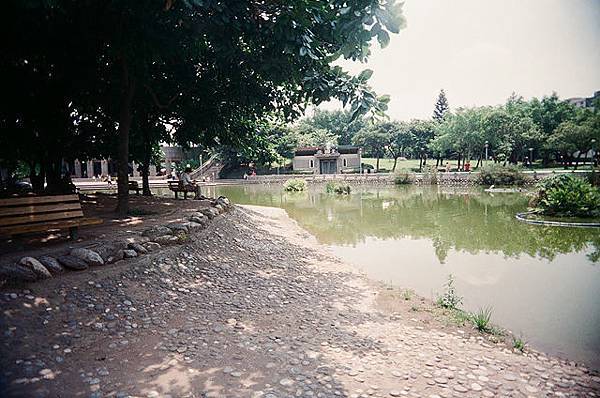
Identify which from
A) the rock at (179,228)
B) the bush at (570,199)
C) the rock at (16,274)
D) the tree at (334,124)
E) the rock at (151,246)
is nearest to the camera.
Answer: the rock at (16,274)

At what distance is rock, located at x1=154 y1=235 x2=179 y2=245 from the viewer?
272 inches

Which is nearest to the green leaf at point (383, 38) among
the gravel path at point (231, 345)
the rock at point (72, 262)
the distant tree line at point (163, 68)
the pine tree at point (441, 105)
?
the distant tree line at point (163, 68)

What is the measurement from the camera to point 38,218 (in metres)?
5.80

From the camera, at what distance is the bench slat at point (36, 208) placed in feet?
18.0

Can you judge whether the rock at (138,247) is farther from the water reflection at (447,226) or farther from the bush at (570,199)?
the bush at (570,199)

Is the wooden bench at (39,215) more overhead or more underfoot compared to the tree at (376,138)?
more underfoot

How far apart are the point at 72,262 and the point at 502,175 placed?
3617cm

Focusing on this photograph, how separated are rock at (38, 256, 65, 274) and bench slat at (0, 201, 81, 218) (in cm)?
104

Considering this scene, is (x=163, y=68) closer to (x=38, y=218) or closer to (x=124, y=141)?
(x=124, y=141)

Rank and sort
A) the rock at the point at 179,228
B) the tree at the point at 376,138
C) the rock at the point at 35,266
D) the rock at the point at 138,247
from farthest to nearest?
the tree at the point at 376,138 < the rock at the point at 179,228 < the rock at the point at 138,247 < the rock at the point at 35,266

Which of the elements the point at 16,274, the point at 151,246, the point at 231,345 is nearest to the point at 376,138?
the point at 151,246

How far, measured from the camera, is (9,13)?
6.50 meters

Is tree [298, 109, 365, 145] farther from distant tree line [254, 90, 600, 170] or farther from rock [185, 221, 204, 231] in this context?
rock [185, 221, 204, 231]

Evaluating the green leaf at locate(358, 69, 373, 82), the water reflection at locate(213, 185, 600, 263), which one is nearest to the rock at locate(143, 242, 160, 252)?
the green leaf at locate(358, 69, 373, 82)
